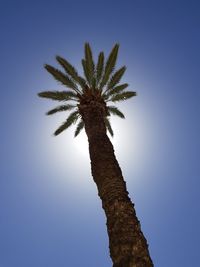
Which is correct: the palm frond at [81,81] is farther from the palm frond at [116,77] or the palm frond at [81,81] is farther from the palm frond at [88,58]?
the palm frond at [116,77]

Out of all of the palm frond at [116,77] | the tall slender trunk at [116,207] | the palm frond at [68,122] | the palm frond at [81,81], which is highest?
the palm frond at [116,77]

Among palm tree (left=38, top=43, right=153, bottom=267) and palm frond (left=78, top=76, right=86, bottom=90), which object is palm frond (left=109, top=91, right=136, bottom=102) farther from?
palm frond (left=78, top=76, right=86, bottom=90)

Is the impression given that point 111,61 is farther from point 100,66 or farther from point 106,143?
point 106,143

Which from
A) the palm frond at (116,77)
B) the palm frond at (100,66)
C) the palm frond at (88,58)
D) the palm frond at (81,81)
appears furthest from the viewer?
the palm frond at (116,77)


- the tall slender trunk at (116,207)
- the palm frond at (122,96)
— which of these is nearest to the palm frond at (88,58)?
the palm frond at (122,96)

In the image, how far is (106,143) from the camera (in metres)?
11.9

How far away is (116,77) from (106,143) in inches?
350

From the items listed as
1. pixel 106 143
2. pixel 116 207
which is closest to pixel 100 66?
pixel 106 143

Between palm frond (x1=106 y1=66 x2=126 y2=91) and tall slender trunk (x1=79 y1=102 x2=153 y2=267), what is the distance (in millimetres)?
6775

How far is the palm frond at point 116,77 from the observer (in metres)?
19.5

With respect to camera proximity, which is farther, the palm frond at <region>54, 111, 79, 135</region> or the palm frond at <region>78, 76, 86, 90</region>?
the palm frond at <region>54, 111, 79, 135</region>

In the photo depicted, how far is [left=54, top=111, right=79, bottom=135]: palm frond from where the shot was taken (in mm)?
20531


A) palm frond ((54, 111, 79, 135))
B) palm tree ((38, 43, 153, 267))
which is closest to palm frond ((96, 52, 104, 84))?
palm tree ((38, 43, 153, 267))

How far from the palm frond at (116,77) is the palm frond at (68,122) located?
8.52 ft
